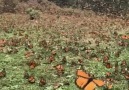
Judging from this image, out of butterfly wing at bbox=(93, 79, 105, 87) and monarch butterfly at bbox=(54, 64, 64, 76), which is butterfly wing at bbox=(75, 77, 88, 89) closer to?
butterfly wing at bbox=(93, 79, 105, 87)

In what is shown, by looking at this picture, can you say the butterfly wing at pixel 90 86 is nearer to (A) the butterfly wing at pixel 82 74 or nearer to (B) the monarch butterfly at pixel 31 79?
(A) the butterfly wing at pixel 82 74

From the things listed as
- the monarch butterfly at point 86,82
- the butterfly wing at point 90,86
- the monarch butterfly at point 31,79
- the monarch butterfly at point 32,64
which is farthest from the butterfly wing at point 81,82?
the monarch butterfly at point 32,64

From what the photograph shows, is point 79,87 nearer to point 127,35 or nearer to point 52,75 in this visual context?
point 52,75

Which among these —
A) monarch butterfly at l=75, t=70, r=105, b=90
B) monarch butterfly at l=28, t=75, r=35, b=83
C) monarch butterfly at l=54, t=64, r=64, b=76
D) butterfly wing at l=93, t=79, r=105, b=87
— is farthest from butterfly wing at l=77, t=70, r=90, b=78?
monarch butterfly at l=28, t=75, r=35, b=83

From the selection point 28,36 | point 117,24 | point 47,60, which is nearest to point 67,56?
point 47,60

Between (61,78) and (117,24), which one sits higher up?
(117,24)

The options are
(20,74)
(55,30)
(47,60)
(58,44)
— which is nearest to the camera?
(20,74)

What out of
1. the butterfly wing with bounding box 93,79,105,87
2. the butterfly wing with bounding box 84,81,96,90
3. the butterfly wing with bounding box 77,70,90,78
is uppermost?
the butterfly wing with bounding box 77,70,90,78
